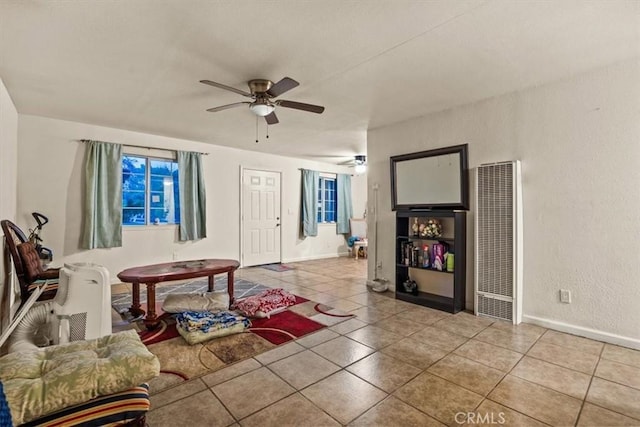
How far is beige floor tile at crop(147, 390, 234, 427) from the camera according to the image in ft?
5.53

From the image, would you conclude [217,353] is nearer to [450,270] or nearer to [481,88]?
[450,270]

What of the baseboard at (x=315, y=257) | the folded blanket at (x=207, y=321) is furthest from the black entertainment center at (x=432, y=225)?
the baseboard at (x=315, y=257)

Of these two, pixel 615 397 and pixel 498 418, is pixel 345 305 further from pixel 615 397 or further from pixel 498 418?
pixel 615 397

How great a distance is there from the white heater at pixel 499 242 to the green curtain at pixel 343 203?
4844mm

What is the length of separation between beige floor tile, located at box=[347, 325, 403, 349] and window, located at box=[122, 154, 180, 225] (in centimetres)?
397

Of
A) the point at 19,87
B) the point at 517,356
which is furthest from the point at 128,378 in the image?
the point at 19,87

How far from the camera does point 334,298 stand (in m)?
4.12

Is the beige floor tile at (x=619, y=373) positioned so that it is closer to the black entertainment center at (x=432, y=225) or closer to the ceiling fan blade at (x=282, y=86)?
the black entertainment center at (x=432, y=225)

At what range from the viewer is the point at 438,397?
191 centimetres

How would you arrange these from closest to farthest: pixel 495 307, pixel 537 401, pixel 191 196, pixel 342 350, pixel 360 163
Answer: pixel 537 401
pixel 342 350
pixel 495 307
pixel 191 196
pixel 360 163

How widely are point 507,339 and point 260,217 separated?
4.94 meters

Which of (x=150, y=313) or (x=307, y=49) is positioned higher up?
(x=307, y=49)

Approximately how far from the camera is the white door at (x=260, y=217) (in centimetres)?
638

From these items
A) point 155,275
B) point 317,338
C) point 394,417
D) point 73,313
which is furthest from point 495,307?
point 73,313
